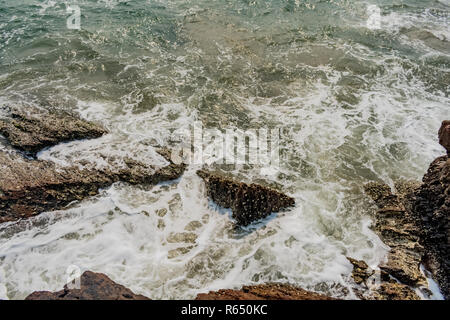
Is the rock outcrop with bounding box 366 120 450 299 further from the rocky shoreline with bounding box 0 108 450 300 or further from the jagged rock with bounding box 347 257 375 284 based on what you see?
the jagged rock with bounding box 347 257 375 284

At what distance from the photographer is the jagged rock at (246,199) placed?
6.54m

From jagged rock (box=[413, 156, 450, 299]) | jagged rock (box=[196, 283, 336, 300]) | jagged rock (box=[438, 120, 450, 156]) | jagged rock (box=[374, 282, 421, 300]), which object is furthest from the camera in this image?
jagged rock (box=[438, 120, 450, 156])

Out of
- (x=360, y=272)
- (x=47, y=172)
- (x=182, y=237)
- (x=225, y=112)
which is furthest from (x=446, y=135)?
(x=47, y=172)

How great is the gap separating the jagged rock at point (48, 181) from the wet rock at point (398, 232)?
5.25 metres

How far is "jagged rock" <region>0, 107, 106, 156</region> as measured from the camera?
7.39m

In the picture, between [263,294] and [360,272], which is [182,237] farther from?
[360,272]

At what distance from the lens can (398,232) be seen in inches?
248

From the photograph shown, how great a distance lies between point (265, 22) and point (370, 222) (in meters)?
12.6

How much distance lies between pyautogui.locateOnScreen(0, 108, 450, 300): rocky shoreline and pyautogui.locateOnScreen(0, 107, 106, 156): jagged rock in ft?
0.08

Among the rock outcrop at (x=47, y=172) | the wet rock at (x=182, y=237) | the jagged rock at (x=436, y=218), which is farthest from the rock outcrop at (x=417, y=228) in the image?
the rock outcrop at (x=47, y=172)

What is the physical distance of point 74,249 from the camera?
6047 millimetres

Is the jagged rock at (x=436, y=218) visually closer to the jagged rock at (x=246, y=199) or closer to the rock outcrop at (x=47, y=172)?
the jagged rock at (x=246, y=199)

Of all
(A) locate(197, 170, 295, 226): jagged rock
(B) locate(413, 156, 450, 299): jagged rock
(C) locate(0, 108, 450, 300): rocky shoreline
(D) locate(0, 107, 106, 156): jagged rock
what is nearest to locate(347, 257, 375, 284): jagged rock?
(C) locate(0, 108, 450, 300): rocky shoreline
